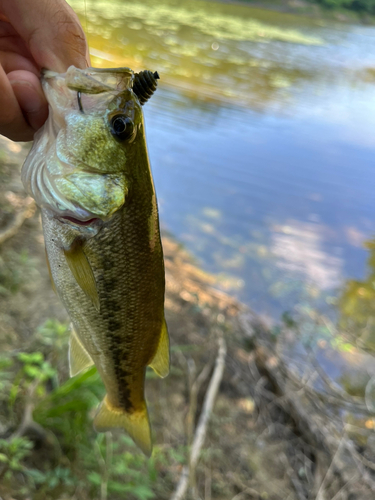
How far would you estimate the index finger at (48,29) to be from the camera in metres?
1.39

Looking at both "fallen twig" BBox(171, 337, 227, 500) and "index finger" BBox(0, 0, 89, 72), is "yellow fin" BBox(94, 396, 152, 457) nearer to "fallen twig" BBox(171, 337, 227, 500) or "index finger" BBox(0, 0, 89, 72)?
"fallen twig" BBox(171, 337, 227, 500)

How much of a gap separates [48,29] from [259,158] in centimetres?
794

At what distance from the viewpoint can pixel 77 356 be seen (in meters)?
1.75

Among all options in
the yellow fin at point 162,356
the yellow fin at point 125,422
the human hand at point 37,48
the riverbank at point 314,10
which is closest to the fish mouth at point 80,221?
the human hand at point 37,48

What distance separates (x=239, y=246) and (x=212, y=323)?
8.14ft

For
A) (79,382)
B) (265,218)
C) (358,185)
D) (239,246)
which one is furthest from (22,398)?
(358,185)

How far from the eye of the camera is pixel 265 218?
24.4ft

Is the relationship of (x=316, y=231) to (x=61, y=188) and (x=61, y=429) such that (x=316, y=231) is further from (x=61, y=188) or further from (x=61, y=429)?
(x=61, y=188)

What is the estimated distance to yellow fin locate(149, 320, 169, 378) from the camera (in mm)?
1670

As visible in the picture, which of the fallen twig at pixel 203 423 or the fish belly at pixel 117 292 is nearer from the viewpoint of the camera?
the fish belly at pixel 117 292

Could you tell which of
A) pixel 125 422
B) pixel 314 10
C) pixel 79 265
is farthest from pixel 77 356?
pixel 314 10

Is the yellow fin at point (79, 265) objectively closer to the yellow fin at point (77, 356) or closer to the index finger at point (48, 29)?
the yellow fin at point (77, 356)

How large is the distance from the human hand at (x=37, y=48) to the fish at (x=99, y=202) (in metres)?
0.10

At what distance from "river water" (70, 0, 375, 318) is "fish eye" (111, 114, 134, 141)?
10.5 ft
